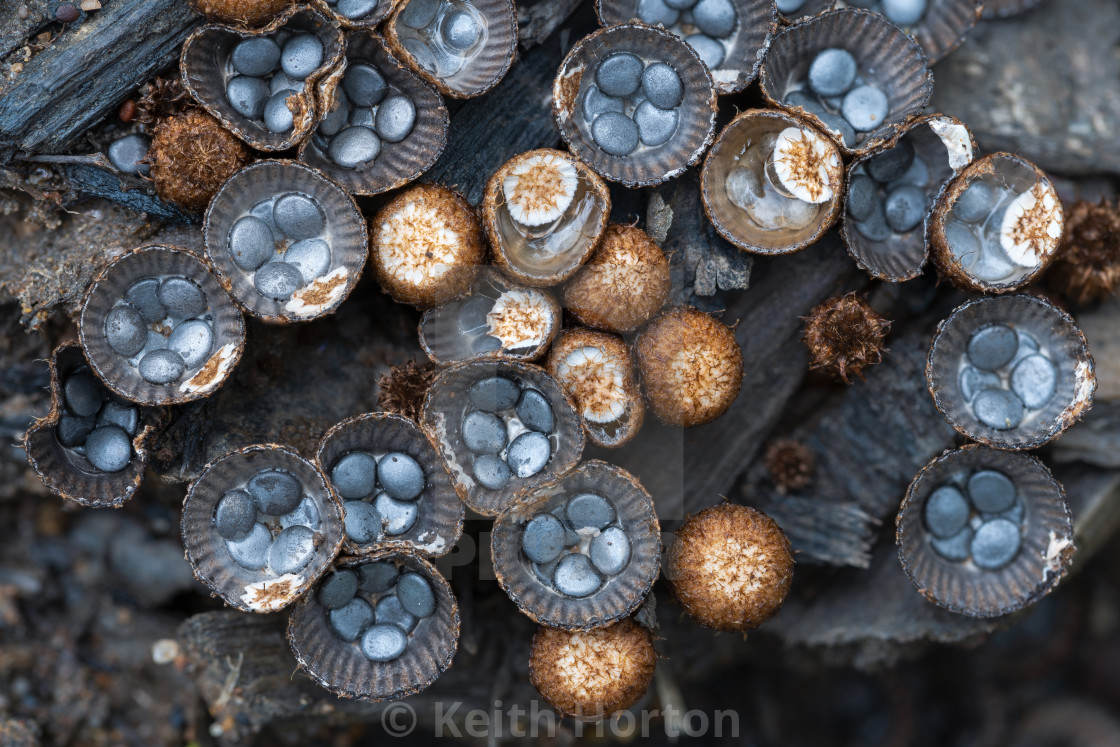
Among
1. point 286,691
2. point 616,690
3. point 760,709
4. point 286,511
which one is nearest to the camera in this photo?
point 616,690

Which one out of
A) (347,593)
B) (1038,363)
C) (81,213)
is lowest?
(347,593)

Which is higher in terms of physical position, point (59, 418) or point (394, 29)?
point (394, 29)

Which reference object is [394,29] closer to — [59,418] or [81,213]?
[81,213]

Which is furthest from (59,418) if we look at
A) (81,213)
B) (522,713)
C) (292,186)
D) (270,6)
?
(522,713)

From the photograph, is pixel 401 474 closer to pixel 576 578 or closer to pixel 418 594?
pixel 418 594

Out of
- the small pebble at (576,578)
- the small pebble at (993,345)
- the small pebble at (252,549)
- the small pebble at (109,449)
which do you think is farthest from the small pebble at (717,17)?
the small pebble at (109,449)
